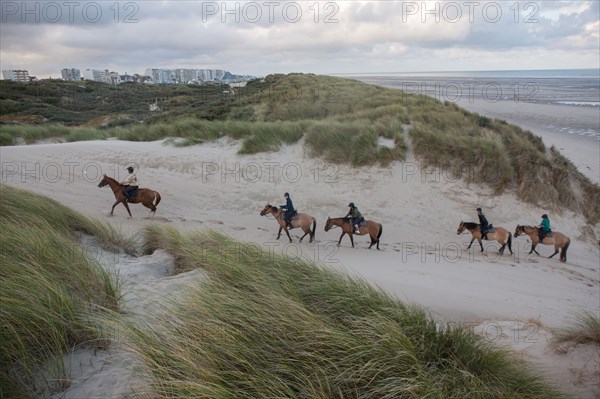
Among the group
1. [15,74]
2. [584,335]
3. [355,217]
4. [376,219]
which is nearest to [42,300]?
[584,335]

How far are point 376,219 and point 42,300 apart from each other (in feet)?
35.6

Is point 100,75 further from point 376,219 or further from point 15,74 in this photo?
point 376,219

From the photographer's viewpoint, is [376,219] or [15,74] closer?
[376,219]

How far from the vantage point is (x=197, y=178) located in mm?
15445

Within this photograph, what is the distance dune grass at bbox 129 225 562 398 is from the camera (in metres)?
2.89

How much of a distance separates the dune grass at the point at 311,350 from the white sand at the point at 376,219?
0.56 meters

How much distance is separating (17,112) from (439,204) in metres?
49.4

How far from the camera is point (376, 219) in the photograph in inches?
515

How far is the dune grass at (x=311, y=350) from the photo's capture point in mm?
2891

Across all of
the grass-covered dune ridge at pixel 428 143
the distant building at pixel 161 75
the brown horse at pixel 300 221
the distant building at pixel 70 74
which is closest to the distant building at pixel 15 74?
the distant building at pixel 70 74

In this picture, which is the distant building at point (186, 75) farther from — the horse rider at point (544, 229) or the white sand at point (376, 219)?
the horse rider at point (544, 229)

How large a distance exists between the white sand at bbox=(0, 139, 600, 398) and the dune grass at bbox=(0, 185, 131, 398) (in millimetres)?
439

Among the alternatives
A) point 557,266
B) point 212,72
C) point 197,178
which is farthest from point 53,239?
point 212,72

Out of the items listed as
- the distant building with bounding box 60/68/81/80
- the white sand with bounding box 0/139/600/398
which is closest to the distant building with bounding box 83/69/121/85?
the distant building with bounding box 60/68/81/80
